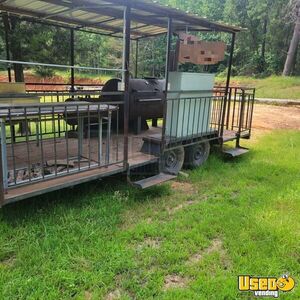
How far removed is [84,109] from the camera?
12.0 feet

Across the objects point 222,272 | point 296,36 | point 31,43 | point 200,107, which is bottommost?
point 222,272

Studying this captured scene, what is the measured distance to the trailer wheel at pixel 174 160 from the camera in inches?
188

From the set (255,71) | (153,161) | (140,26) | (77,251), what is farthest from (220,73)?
(77,251)

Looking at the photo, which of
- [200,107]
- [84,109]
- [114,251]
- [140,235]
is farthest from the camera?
[200,107]

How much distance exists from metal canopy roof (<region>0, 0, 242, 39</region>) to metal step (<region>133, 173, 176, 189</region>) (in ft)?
6.54

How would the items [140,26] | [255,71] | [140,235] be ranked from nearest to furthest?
[140,235] → [140,26] → [255,71]

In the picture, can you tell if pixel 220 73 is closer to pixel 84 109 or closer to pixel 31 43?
pixel 31 43

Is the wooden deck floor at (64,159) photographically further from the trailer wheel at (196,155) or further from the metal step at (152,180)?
the trailer wheel at (196,155)

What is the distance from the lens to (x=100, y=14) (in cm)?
511

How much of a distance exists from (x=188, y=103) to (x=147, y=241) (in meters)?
2.48

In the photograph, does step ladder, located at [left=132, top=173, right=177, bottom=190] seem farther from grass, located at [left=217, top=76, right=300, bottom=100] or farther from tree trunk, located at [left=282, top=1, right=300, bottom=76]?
tree trunk, located at [left=282, top=1, right=300, bottom=76]

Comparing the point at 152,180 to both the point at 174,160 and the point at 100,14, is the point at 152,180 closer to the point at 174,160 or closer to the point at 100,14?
the point at 174,160

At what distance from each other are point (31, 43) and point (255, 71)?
24705 mm

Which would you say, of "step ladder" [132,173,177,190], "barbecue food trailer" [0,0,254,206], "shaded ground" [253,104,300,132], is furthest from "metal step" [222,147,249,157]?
"shaded ground" [253,104,300,132]
